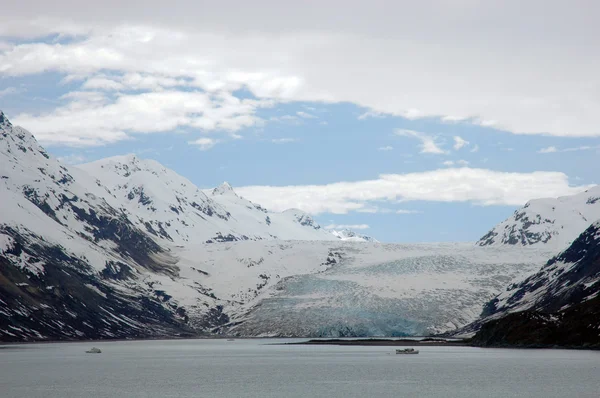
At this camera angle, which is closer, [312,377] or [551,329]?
[312,377]

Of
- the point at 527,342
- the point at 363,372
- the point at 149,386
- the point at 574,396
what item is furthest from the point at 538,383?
the point at 527,342

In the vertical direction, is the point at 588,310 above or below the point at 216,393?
above

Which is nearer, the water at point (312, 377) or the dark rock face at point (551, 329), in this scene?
the water at point (312, 377)

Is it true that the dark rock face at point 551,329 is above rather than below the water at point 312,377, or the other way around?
above

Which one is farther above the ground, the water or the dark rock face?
the dark rock face

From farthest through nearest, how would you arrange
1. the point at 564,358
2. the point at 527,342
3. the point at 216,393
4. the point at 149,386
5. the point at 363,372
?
the point at 527,342, the point at 564,358, the point at 363,372, the point at 149,386, the point at 216,393

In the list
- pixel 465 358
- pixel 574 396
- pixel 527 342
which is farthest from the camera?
pixel 527 342

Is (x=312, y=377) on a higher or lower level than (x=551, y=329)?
lower

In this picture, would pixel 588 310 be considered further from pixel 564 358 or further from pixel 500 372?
pixel 500 372
